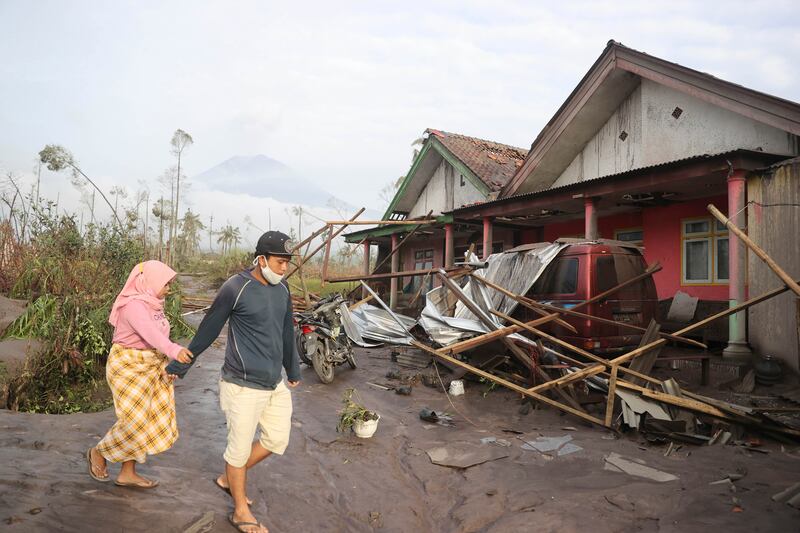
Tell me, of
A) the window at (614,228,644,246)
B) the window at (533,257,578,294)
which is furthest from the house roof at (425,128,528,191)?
the window at (533,257,578,294)

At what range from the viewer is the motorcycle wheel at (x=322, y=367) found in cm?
774

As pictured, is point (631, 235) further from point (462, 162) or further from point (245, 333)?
point (245, 333)

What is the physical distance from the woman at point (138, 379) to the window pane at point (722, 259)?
10309 mm

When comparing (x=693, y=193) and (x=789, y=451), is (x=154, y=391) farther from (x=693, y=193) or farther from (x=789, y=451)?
(x=693, y=193)

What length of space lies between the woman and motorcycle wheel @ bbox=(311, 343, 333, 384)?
438cm

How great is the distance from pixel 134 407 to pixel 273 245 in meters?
1.36

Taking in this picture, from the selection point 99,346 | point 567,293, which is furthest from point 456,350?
point 99,346

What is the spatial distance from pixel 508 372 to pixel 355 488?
369cm

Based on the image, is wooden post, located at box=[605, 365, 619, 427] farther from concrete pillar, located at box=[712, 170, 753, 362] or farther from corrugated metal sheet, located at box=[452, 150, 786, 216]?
corrugated metal sheet, located at box=[452, 150, 786, 216]

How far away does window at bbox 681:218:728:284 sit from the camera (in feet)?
32.6

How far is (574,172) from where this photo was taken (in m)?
13.1

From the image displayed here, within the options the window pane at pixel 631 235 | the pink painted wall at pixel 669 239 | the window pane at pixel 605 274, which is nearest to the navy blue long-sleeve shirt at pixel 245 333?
the window pane at pixel 605 274

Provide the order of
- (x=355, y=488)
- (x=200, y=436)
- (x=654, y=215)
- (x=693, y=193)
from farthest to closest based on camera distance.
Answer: (x=654, y=215), (x=693, y=193), (x=200, y=436), (x=355, y=488)

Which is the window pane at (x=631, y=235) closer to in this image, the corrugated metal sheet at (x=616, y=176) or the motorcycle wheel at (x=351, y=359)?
the corrugated metal sheet at (x=616, y=176)
